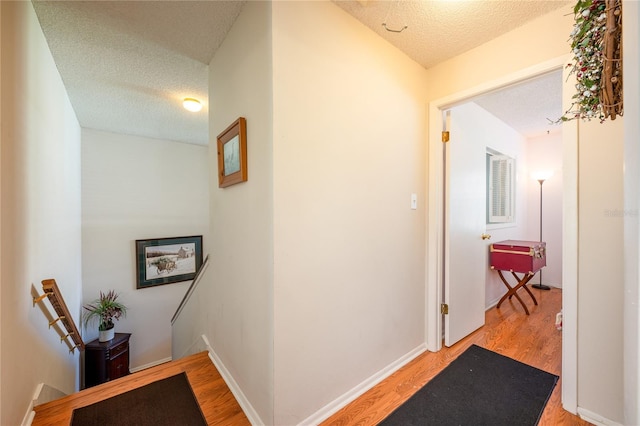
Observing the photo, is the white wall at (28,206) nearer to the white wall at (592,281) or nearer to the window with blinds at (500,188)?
the white wall at (592,281)

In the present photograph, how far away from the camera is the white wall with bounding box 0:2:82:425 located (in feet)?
3.98

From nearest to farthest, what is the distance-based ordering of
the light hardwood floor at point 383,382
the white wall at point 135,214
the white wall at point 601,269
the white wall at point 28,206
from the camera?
the white wall at point 28,206 < the white wall at point 601,269 < the light hardwood floor at point 383,382 < the white wall at point 135,214

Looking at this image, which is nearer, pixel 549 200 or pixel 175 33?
pixel 175 33

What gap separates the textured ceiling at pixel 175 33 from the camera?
1489 mm

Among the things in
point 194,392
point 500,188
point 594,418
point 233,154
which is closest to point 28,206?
point 233,154

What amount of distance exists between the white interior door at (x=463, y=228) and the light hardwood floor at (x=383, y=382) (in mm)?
237

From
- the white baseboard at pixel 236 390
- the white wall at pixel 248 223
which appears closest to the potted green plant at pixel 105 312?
the white baseboard at pixel 236 390

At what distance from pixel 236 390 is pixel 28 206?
1.66m

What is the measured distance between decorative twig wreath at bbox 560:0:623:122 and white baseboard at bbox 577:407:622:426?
1.63 metres

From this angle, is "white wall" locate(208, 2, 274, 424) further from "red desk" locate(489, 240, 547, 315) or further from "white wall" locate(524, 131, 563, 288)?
"white wall" locate(524, 131, 563, 288)

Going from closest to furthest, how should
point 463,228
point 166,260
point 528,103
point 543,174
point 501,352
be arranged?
point 501,352, point 463,228, point 528,103, point 543,174, point 166,260

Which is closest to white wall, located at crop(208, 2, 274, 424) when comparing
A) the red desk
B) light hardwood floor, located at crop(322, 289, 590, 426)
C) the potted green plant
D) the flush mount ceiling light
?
light hardwood floor, located at crop(322, 289, 590, 426)

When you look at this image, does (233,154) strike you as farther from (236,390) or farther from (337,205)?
(236,390)

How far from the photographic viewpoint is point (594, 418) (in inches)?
56.0
